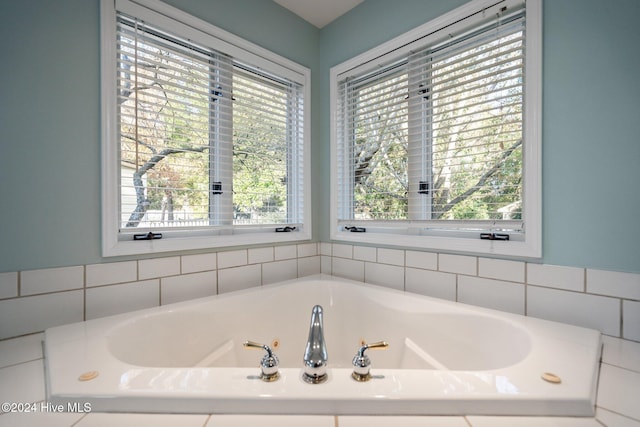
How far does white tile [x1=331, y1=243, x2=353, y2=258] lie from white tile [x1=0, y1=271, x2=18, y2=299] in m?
1.53

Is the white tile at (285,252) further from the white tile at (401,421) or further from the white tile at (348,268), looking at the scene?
the white tile at (401,421)

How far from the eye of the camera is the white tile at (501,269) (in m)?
1.25

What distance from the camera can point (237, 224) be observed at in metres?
1.68

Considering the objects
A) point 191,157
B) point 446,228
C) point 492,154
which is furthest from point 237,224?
point 492,154

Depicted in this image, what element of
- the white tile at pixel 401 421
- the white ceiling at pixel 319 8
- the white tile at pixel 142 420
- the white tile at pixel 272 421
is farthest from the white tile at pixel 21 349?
the white ceiling at pixel 319 8

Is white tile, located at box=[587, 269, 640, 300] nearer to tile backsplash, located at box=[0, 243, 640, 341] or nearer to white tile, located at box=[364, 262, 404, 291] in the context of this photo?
tile backsplash, located at box=[0, 243, 640, 341]

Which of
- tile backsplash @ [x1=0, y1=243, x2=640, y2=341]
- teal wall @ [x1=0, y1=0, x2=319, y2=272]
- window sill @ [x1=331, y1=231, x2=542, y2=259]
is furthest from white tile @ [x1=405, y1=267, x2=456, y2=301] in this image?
teal wall @ [x1=0, y1=0, x2=319, y2=272]

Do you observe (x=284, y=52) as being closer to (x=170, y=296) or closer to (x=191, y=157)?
(x=191, y=157)

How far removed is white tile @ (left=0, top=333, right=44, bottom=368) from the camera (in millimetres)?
894

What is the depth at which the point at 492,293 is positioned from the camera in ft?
4.34

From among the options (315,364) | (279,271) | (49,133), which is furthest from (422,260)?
(49,133)

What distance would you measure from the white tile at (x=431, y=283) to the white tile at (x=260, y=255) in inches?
32.3

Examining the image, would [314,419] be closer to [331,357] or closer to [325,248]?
[331,357]

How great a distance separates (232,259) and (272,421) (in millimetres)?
1068
